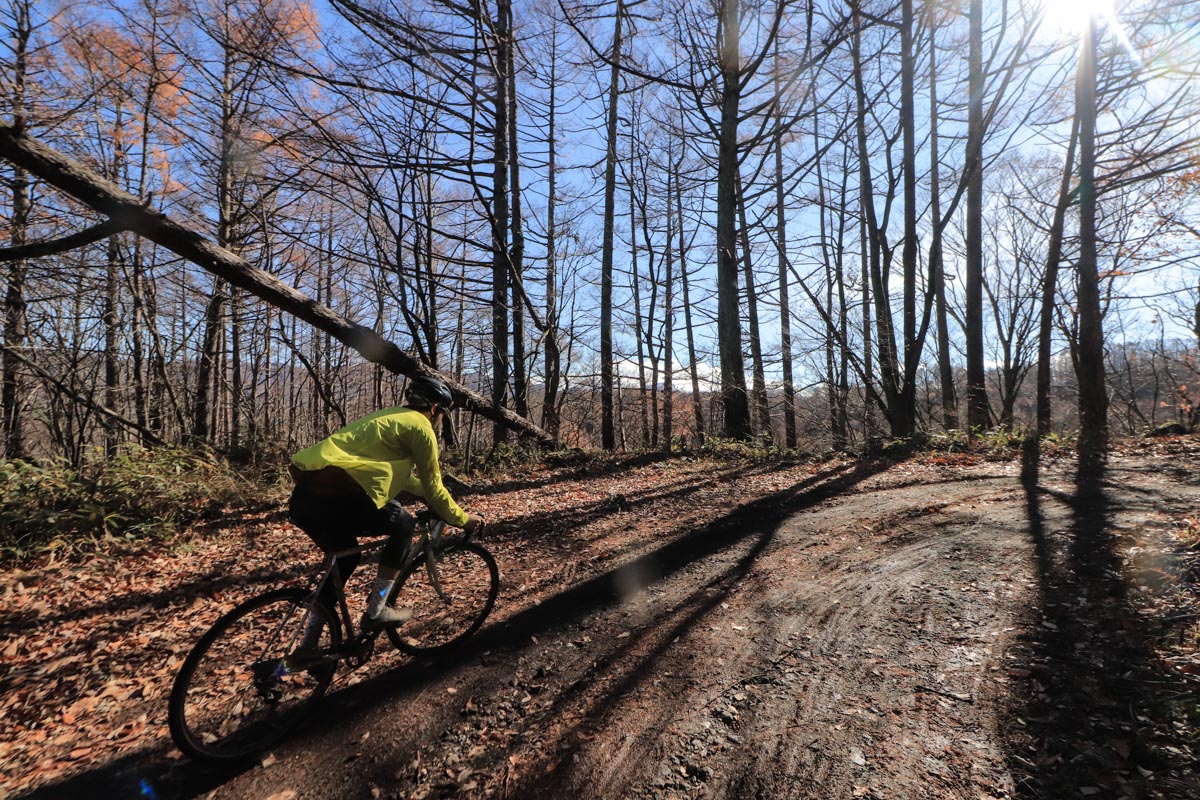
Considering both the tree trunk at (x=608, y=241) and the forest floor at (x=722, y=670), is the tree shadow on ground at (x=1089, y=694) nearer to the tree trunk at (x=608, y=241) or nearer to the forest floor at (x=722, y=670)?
the forest floor at (x=722, y=670)

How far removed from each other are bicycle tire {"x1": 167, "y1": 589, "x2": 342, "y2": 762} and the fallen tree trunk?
492cm

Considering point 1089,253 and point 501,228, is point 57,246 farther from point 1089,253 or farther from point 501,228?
point 1089,253

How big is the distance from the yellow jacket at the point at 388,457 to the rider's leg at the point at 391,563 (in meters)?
0.19

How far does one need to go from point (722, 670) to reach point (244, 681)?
2.84 m

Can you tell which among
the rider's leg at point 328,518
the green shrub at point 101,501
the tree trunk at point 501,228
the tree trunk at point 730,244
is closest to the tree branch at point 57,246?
the green shrub at point 101,501

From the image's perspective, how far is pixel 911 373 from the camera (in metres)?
10.4

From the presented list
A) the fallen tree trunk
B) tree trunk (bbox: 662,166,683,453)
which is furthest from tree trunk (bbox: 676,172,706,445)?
the fallen tree trunk

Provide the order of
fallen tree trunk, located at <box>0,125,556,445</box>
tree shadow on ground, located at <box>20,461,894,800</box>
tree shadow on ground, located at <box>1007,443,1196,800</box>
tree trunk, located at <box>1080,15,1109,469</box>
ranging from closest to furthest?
tree shadow on ground, located at <box>1007,443,1196,800</box> < tree shadow on ground, located at <box>20,461,894,800</box> < fallen tree trunk, located at <box>0,125,556,445</box> < tree trunk, located at <box>1080,15,1109,469</box>

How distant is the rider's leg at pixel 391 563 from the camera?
127 inches

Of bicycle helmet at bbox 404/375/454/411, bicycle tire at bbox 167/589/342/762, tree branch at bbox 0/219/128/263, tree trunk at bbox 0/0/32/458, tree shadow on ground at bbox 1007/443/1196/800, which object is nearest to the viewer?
tree shadow on ground at bbox 1007/443/1196/800

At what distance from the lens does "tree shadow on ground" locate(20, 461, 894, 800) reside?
252 centimetres

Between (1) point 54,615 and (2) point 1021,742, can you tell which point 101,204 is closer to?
(1) point 54,615

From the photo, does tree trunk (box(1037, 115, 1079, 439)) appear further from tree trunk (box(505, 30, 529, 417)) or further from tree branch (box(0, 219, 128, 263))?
tree branch (box(0, 219, 128, 263))

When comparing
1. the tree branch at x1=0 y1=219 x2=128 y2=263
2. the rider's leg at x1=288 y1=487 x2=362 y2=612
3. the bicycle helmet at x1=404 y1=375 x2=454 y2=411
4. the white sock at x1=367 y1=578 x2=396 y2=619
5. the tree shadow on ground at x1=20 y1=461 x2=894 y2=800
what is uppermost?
the tree branch at x1=0 y1=219 x2=128 y2=263
